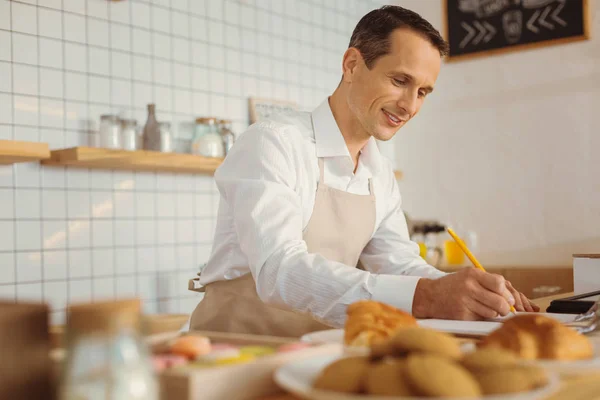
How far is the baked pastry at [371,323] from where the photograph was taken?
83 cm

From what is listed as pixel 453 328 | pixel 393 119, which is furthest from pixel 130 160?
pixel 453 328

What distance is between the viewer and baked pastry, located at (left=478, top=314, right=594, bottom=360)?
805 mm

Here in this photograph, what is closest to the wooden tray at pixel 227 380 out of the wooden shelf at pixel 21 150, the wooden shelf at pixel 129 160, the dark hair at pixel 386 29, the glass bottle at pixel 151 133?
the dark hair at pixel 386 29

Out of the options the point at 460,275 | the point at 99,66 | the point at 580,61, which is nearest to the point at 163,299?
the point at 99,66

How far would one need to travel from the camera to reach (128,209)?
3.06 metres

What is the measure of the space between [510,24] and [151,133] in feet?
7.01

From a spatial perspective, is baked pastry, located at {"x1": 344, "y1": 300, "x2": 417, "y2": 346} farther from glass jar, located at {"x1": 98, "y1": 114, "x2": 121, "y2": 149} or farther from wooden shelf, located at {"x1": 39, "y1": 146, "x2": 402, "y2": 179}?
glass jar, located at {"x1": 98, "y1": 114, "x2": 121, "y2": 149}

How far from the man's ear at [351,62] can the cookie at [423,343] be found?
129cm

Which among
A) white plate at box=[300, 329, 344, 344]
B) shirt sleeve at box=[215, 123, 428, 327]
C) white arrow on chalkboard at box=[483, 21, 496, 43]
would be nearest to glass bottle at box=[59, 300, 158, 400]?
white plate at box=[300, 329, 344, 344]

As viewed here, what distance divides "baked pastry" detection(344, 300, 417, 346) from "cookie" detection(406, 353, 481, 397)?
0.69 feet

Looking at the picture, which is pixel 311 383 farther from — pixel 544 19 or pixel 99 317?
pixel 544 19

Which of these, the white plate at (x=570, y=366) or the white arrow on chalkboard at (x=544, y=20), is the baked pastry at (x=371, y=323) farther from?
the white arrow on chalkboard at (x=544, y=20)

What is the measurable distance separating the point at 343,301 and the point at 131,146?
5.92 ft

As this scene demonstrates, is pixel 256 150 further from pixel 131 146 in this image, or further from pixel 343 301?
pixel 131 146
